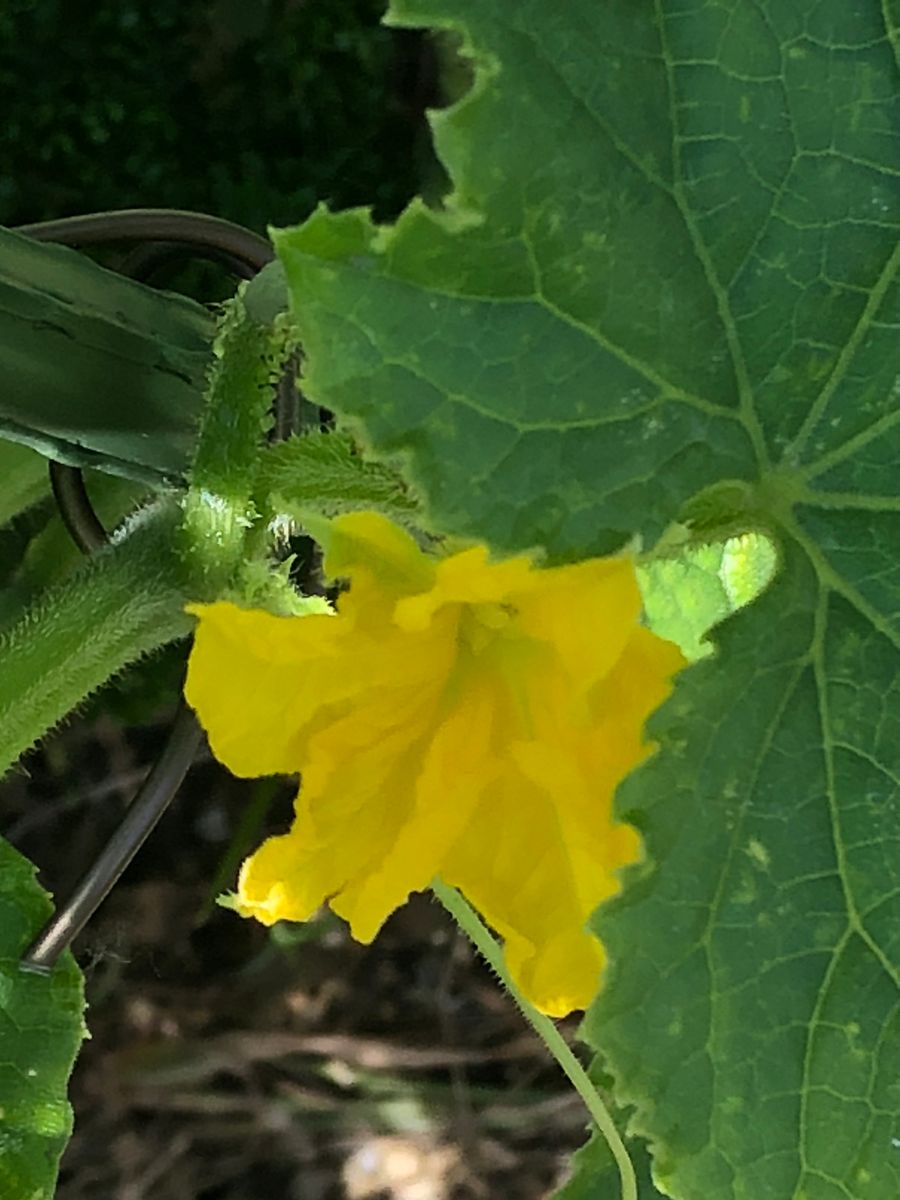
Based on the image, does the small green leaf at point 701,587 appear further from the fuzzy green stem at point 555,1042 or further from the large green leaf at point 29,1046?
the large green leaf at point 29,1046

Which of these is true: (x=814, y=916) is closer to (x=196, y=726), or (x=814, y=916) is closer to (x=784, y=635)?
(x=784, y=635)

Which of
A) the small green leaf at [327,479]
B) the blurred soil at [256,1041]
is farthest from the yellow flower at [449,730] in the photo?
the blurred soil at [256,1041]

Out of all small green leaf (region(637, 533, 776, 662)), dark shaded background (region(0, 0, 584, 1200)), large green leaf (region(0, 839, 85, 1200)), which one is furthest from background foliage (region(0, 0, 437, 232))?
large green leaf (region(0, 839, 85, 1200))

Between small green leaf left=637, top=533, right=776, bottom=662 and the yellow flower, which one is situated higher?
small green leaf left=637, top=533, right=776, bottom=662

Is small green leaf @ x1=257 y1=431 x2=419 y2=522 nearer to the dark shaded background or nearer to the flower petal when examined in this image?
the flower petal

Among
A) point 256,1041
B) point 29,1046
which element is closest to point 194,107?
point 29,1046

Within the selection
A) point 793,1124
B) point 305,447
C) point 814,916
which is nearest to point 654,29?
point 305,447

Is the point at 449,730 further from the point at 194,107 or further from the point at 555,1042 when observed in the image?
the point at 194,107
